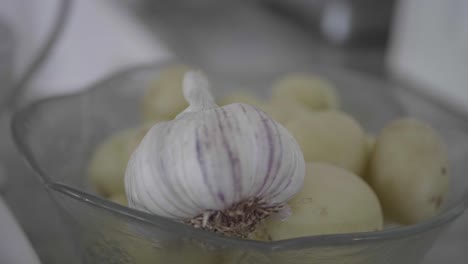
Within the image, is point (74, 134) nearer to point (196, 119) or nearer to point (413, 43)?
point (196, 119)

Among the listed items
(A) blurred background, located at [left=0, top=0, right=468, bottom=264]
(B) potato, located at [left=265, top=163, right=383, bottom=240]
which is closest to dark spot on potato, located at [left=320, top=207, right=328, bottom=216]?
(B) potato, located at [left=265, top=163, right=383, bottom=240]

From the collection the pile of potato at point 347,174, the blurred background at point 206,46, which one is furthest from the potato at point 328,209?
the blurred background at point 206,46

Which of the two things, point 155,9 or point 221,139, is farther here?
point 155,9

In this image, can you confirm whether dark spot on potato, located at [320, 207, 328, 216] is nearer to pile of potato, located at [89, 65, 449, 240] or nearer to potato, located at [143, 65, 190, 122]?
pile of potato, located at [89, 65, 449, 240]

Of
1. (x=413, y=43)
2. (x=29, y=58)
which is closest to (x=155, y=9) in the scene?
(x=413, y=43)

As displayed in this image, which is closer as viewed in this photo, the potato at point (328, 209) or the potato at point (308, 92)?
the potato at point (328, 209)

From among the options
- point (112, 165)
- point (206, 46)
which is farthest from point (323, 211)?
point (206, 46)

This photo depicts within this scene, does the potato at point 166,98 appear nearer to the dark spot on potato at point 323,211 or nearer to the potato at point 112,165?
the potato at point 112,165

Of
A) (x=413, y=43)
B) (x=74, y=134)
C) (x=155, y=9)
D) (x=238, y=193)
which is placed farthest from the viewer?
(x=155, y=9)
